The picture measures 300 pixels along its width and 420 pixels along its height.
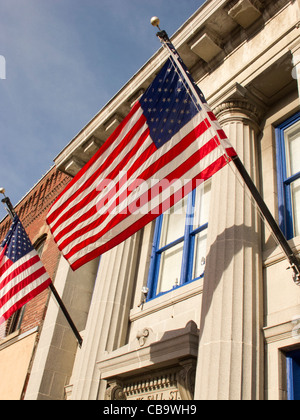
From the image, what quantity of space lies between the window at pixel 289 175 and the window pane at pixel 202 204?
170cm

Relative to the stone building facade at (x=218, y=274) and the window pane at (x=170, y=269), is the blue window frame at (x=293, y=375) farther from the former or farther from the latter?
the window pane at (x=170, y=269)

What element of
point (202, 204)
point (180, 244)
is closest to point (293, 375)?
point (180, 244)

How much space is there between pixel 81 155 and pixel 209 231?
669 centimetres

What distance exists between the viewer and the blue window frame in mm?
5672

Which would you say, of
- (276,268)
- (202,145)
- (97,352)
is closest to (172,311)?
(97,352)

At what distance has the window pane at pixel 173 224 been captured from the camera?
961 cm

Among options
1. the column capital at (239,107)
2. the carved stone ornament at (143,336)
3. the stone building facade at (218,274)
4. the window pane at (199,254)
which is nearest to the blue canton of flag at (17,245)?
the stone building facade at (218,274)

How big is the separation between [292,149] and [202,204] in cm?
208

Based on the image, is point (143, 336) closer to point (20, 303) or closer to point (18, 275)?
point (20, 303)

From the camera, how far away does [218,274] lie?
6703 millimetres

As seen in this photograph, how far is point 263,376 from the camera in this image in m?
5.95

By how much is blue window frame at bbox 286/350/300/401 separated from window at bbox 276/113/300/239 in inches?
72.9
